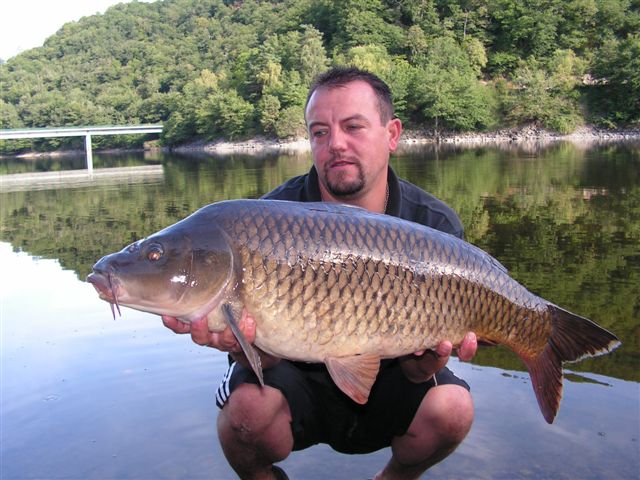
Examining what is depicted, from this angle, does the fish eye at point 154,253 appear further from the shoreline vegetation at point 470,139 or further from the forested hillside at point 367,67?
the forested hillside at point 367,67

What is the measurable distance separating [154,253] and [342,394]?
100 cm

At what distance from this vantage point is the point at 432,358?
89.3 inches

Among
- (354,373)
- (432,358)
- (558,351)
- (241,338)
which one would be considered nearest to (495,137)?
(558,351)

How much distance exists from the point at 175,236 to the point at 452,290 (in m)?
0.99

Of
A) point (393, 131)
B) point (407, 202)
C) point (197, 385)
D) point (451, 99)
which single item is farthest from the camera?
→ point (451, 99)

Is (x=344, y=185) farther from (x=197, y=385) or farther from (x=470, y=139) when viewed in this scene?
(x=470, y=139)

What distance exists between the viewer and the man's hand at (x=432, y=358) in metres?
2.17

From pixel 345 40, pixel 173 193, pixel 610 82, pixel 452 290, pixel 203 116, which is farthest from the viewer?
pixel 345 40

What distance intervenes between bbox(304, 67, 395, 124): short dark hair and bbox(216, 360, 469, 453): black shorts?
118cm

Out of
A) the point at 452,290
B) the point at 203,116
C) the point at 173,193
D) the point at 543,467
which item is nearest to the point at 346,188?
the point at 452,290

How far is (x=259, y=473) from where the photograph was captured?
2.52 m

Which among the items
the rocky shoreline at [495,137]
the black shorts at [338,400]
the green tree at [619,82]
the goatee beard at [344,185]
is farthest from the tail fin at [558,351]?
the green tree at [619,82]

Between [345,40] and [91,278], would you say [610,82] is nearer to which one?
[345,40]

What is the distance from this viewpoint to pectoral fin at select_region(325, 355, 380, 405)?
2041 mm
